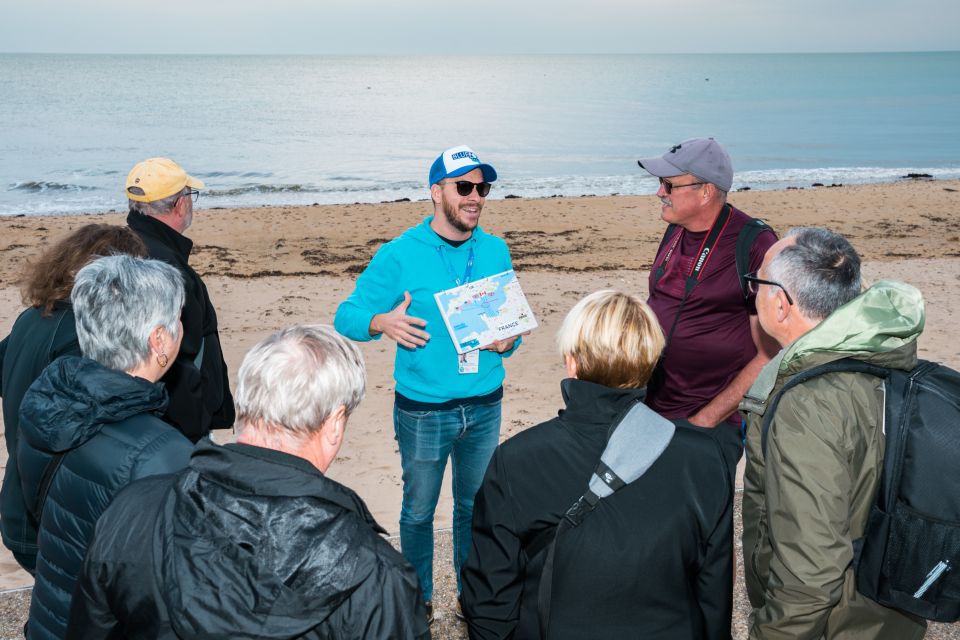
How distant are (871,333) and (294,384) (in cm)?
162

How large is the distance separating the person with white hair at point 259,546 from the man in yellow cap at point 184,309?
1.64 m

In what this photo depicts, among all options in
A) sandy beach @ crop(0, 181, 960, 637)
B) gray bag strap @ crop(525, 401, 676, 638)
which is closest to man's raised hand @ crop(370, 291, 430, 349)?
sandy beach @ crop(0, 181, 960, 637)

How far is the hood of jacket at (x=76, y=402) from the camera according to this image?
219cm

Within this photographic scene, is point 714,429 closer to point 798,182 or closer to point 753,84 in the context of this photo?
point 798,182

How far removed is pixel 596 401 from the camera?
2281 mm

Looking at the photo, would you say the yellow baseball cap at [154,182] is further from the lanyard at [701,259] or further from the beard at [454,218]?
the lanyard at [701,259]

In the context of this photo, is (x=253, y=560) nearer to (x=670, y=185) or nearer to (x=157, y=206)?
(x=157, y=206)

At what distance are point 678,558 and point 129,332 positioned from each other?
176 cm

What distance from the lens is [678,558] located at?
2258 mm

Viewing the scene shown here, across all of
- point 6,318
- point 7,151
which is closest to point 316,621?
point 6,318

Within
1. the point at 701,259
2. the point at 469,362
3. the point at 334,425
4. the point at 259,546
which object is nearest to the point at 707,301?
the point at 701,259

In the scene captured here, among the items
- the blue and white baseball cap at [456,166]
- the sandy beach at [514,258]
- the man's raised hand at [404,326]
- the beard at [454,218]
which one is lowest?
the sandy beach at [514,258]

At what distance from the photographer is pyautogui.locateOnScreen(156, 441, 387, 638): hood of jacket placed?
1642 millimetres

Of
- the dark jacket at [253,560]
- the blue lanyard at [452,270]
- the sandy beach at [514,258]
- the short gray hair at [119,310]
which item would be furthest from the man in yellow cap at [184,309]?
the dark jacket at [253,560]
